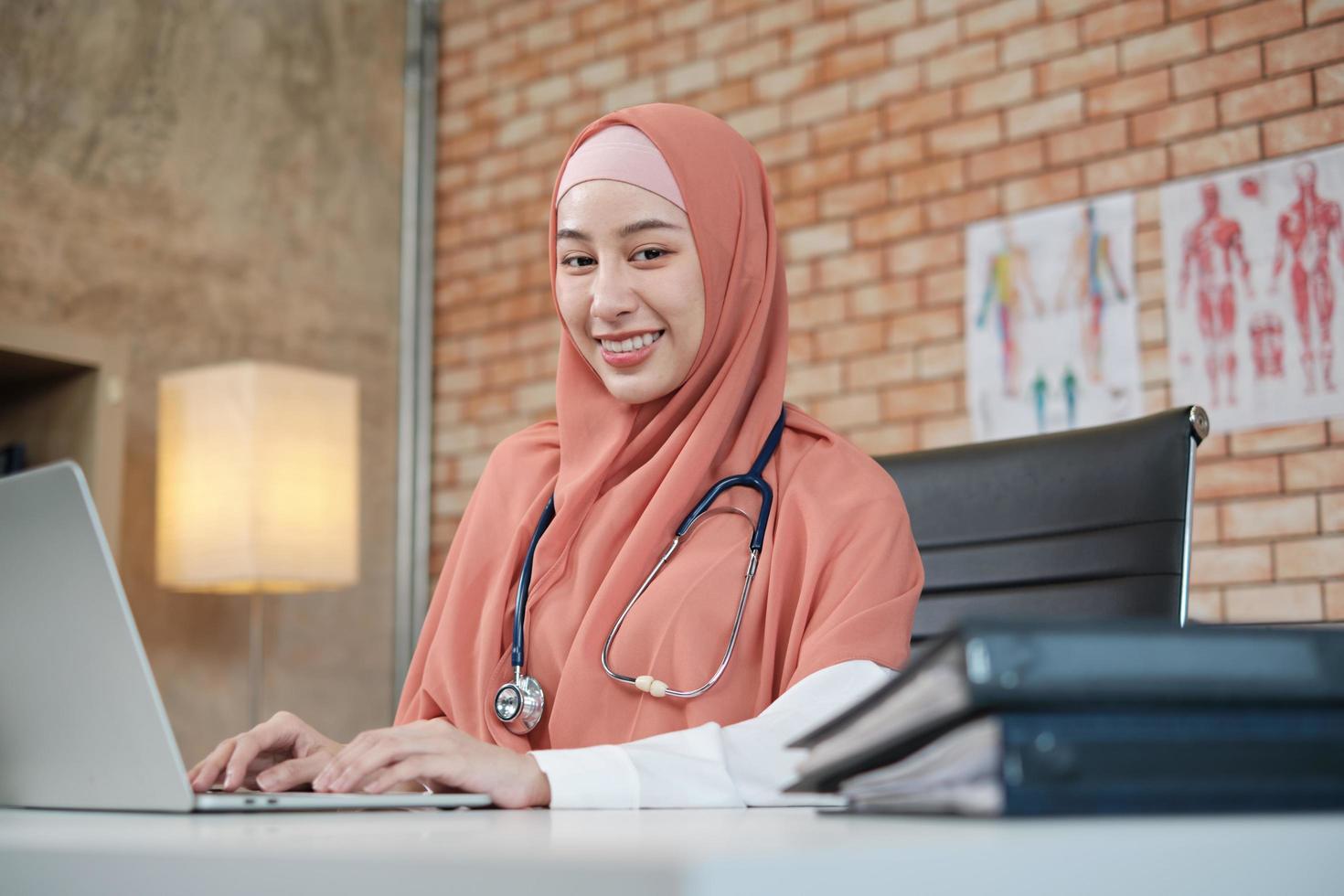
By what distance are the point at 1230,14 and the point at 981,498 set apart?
5.59 feet

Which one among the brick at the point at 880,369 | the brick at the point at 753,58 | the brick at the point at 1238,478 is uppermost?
the brick at the point at 753,58

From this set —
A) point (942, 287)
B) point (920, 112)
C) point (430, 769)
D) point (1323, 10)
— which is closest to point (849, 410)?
point (942, 287)

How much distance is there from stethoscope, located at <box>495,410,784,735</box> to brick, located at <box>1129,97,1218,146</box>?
6.22ft

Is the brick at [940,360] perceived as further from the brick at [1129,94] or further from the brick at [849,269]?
the brick at [1129,94]

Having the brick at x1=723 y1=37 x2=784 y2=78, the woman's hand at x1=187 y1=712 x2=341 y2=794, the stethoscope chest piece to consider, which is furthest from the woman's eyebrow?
the brick at x1=723 y1=37 x2=784 y2=78

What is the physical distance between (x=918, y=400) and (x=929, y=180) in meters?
0.53

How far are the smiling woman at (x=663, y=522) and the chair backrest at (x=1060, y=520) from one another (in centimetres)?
32

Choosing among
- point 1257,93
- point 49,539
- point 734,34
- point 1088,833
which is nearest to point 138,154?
point 734,34

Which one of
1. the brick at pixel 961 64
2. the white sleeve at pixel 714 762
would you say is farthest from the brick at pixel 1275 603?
the white sleeve at pixel 714 762

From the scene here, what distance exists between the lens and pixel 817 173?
3500 millimetres

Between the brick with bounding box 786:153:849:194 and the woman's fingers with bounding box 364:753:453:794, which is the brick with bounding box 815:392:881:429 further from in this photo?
the woman's fingers with bounding box 364:753:453:794

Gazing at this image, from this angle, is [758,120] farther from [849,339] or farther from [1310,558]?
[1310,558]

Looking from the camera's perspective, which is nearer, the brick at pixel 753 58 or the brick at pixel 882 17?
the brick at pixel 882 17

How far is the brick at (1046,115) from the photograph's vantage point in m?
3.13
